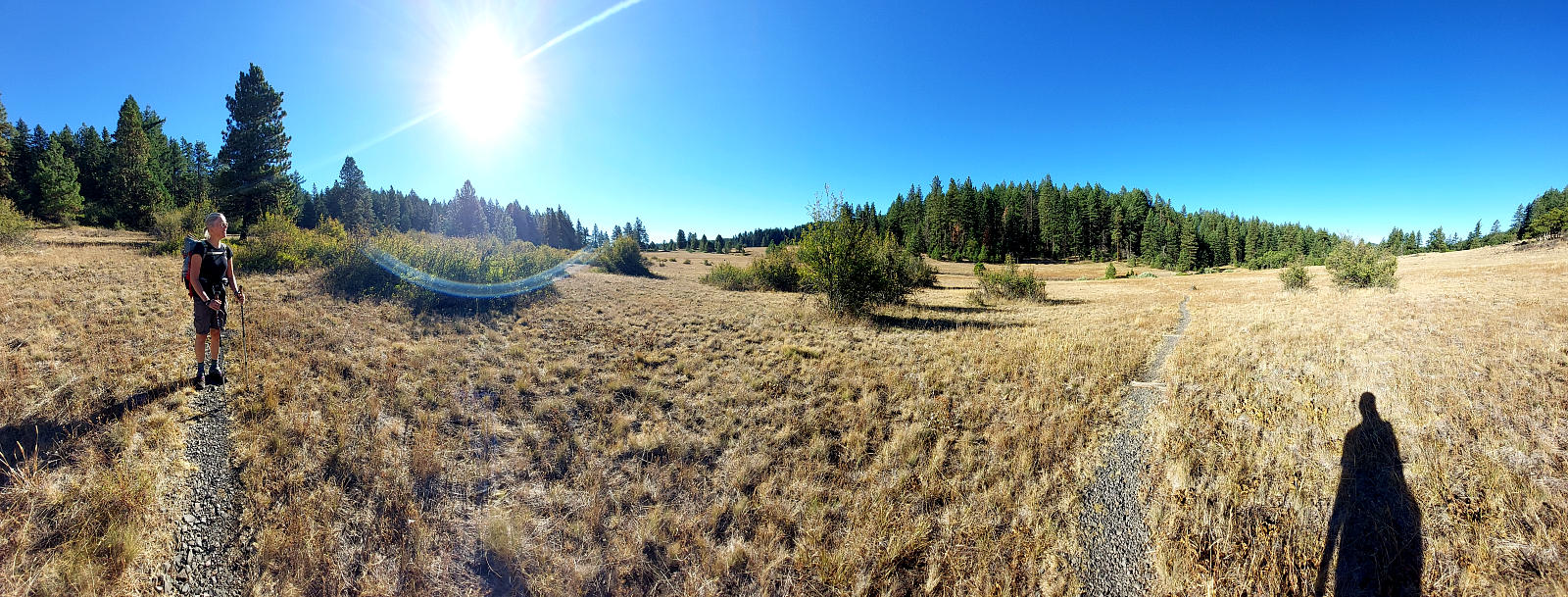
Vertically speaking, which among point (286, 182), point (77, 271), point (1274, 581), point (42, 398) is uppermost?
point (286, 182)

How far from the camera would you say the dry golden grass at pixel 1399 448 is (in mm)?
3578

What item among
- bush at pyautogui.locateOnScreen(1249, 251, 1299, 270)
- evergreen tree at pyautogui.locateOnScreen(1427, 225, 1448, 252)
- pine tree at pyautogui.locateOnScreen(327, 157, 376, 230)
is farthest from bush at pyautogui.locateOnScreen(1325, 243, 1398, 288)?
evergreen tree at pyautogui.locateOnScreen(1427, 225, 1448, 252)

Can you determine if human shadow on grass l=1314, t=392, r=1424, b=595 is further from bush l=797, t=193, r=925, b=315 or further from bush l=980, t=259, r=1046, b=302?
bush l=980, t=259, r=1046, b=302

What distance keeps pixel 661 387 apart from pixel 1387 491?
9035 mm

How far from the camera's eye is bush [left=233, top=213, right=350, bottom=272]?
48.3ft

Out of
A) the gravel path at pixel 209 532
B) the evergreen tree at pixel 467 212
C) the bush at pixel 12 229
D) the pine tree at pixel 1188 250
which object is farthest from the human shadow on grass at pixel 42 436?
the pine tree at pixel 1188 250

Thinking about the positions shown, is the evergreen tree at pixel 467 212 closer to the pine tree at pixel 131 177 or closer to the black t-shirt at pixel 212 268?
the pine tree at pixel 131 177

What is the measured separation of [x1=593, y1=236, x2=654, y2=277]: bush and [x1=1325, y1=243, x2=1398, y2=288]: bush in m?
44.2

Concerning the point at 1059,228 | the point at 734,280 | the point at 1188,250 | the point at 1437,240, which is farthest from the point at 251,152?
the point at 1437,240

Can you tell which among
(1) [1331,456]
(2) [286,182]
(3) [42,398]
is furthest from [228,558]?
(2) [286,182]

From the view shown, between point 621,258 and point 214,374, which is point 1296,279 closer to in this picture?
point 214,374

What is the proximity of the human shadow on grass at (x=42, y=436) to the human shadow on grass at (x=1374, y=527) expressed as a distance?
11.1m

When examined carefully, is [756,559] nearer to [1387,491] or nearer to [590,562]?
[590,562]

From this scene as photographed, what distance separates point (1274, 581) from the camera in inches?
142
